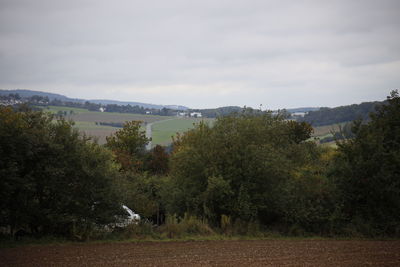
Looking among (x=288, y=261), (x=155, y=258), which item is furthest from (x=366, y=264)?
(x=155, y=258)

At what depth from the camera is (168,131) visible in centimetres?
12206

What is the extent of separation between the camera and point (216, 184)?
21219 mm

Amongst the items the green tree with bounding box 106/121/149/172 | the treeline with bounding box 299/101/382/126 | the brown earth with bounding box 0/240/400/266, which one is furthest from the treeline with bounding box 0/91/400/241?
the treeline with bounding box 299/101/382/126

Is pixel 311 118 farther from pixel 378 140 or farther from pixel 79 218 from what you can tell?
pixel 79 218

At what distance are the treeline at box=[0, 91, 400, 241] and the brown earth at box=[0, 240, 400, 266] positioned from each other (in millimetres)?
2392

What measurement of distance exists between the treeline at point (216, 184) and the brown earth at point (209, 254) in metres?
2.39

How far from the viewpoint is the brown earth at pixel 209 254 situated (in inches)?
511

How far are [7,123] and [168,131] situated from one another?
105m

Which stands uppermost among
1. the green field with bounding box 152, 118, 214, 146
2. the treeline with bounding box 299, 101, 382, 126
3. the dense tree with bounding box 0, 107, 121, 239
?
the treeline with bounding box 299, 101, 382, 126

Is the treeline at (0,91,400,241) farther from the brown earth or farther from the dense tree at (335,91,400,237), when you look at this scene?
the brown earth

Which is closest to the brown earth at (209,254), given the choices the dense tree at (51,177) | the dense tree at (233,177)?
the dense tree at (51,177)

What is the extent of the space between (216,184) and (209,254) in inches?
265

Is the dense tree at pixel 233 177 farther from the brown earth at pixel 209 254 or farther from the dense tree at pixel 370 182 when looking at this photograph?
the brown earth at pixel 209 254

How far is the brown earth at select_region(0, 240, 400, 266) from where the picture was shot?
42.6 feet
